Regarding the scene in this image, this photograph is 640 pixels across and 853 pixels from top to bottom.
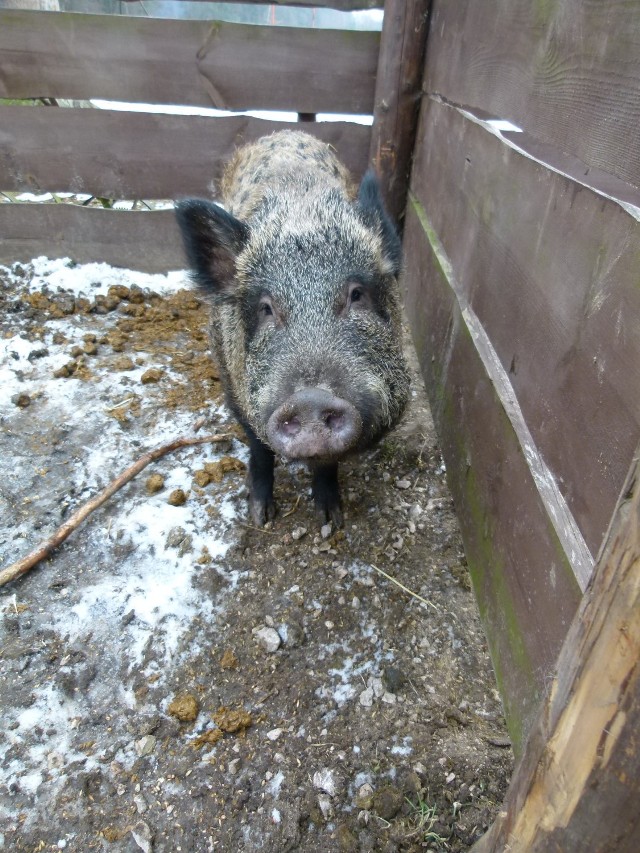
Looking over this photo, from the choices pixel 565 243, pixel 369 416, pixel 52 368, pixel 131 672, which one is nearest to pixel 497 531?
pixel 369 416

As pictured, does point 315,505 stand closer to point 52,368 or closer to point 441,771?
point 441,771

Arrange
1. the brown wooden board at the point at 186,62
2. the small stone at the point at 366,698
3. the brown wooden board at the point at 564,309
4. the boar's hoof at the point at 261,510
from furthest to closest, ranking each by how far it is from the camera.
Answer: the brown wooden board at the point at 186,62, the boar's hoof at the point at 261,510, the small stone at the point at 366,698, the brown wooden board at the point at 564,309

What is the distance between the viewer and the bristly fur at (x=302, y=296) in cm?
226

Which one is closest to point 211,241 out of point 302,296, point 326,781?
point 302,296

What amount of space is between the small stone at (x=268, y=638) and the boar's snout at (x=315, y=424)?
0.90 m

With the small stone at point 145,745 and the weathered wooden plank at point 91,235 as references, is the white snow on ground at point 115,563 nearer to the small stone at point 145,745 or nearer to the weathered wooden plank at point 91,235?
the small stone at point 145,745

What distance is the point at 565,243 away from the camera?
70.8 inches

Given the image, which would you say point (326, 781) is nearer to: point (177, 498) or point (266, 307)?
point (177, 498)

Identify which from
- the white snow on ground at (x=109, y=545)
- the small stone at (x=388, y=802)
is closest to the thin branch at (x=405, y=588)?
the white snow on ground at (x=109, y=545)

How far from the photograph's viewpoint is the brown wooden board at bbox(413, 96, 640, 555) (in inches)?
56.3

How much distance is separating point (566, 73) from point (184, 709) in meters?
2.51

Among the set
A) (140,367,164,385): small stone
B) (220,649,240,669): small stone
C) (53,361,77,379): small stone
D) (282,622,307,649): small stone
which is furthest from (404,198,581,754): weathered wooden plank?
(53,361,77,379): small stone

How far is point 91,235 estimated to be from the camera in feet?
16.6

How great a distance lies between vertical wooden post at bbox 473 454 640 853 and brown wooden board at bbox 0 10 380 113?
4.65m
